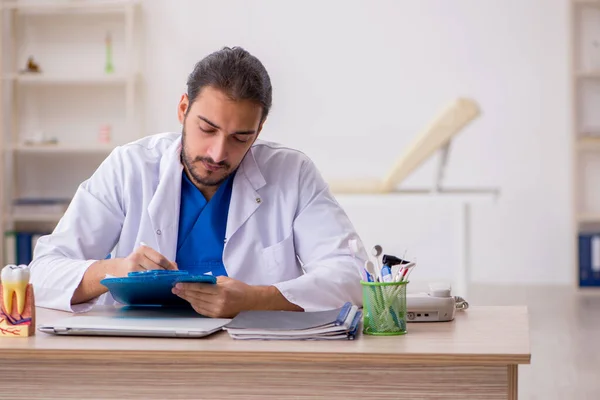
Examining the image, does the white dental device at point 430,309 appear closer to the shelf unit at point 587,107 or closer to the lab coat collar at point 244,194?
the lab coat collar at point 244,194

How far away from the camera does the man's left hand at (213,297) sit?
56.7 inches

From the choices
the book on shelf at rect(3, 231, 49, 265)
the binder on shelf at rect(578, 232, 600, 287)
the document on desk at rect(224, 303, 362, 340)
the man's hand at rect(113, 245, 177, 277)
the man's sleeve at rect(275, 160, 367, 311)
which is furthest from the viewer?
the book on shelf at rect(3, 231, 49, 265)

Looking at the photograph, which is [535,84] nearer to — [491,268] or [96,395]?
[491,268]

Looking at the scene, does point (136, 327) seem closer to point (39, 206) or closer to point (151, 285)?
point (151, 285)

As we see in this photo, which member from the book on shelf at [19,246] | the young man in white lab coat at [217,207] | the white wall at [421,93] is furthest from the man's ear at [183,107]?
the book on shelf at [19,246]

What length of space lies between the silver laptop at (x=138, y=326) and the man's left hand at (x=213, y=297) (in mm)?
39

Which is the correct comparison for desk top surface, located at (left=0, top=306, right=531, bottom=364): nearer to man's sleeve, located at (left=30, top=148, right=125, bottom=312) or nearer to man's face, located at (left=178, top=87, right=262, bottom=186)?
man's sleeve, located at (left=30, top=148, right=125, bottom=312)

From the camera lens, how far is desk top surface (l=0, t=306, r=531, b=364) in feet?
3.76

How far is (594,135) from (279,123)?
2.05 metres

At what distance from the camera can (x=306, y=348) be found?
118 centimetres

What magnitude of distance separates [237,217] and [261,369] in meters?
0.72

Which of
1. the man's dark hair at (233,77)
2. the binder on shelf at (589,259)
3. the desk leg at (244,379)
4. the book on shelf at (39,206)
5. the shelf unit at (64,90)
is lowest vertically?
the binder on shelf at (589,259)

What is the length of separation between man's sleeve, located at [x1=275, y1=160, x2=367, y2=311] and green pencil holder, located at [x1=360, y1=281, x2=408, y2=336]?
24 cm

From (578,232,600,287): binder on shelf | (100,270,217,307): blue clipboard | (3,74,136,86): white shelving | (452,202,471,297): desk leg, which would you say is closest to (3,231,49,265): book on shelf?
(3,74,136,86): white shelving
